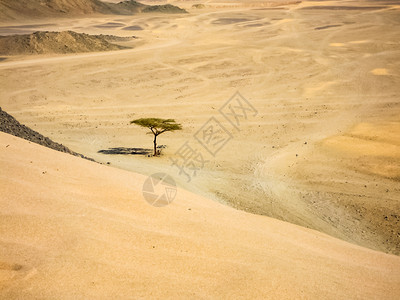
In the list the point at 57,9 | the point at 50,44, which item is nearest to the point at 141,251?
the point at 50,44

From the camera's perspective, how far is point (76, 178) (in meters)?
6.96

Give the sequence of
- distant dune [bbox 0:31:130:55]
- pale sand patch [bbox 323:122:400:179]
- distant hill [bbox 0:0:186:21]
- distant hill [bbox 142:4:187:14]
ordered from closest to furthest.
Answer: pale sand patch [bbox 323:122:400:179], distant dune [bbox 0:31:130:55], distant hill [bbox 0:0:186:21], distant hill [bbox 142:4:187:14]

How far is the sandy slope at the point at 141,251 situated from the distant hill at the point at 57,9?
258 ft

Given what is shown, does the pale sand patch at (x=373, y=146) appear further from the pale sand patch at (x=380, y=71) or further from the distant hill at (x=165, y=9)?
the distant hill at (x=165, y=9)

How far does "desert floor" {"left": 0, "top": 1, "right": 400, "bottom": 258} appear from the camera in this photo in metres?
13.9

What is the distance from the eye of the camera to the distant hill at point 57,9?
74856 mm

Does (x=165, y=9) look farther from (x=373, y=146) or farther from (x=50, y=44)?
(x=373, y=146)

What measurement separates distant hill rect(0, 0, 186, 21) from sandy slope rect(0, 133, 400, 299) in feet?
258

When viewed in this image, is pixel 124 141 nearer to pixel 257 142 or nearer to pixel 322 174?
pixel 257 142

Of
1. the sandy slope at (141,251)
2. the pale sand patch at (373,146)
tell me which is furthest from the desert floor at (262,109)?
the sandy slope at (141,251)

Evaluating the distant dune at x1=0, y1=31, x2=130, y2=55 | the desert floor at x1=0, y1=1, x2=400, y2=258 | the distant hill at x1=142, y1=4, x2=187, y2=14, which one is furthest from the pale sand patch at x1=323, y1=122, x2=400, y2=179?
the distant hill at x1=142, y1=4, x2=187, y2=14

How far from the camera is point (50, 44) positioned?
4734 centimetres

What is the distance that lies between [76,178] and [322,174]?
39.8 feet

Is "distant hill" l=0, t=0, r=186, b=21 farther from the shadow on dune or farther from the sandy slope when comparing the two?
Result: the sandy slope
